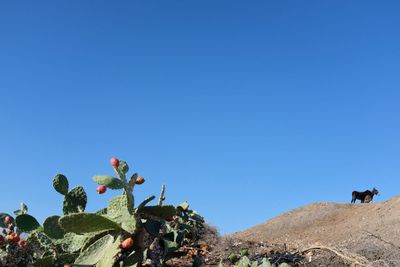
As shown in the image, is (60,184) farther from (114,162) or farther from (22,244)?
(114,162)

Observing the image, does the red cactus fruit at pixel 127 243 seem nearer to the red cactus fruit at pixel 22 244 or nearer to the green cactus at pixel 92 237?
the green cactus at pixel 92 237

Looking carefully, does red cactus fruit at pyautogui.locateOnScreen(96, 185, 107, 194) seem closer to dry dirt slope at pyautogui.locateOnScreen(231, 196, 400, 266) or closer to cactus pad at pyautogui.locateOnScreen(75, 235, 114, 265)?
cactus pad at pyautogui.locateOnScreen(75, 235, 114, 265)

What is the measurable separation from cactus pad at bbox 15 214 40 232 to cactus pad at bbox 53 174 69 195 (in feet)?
1.80

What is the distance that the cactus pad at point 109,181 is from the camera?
13.5 feet

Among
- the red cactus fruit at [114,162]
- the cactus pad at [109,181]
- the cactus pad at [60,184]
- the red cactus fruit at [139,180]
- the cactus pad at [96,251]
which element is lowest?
the cactus pad at [96,251]

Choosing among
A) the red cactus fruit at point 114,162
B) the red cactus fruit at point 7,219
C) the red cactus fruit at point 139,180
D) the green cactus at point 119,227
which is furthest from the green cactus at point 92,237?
the red cactus fruit at point 7,219

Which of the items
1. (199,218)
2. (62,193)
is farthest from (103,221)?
(199,218)

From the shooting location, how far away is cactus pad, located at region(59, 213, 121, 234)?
13.5 feet

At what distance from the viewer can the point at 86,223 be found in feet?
13.7

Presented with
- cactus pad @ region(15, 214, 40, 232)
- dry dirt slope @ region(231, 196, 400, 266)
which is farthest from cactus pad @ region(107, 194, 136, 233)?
dry dirt slope @ region(231, 196, 400, 266)

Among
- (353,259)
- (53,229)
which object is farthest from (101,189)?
(353,259)

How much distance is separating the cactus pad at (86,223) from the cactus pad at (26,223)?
153cm

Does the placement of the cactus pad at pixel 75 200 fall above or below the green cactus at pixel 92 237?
above

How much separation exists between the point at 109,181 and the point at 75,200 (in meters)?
1.30
